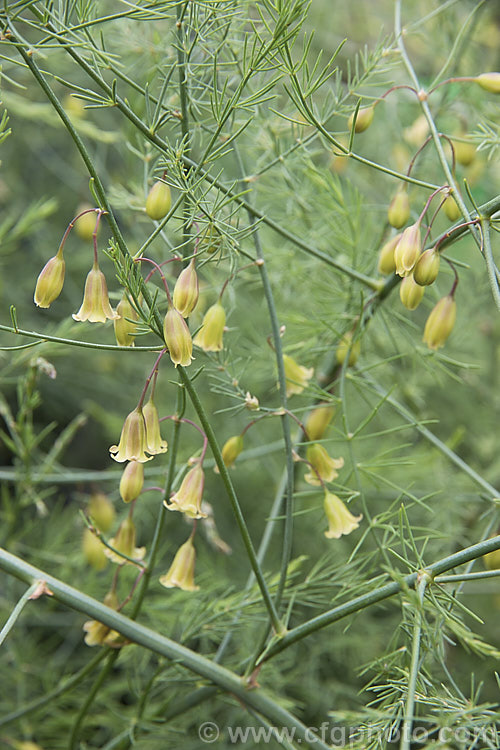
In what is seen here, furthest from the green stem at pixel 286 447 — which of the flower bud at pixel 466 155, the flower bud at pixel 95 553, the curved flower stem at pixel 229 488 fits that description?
the flower bud at pixel 466 155

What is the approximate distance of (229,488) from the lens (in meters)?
0.60

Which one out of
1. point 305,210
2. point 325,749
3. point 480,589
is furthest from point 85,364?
point 325,749

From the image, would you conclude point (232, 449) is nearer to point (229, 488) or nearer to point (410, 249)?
point (229, 488)

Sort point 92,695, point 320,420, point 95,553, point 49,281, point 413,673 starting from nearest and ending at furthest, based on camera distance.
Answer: point 413,673 < point 49,281 < point 92,695 < point 320,420 < point 95,553

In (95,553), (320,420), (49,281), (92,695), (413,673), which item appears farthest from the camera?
(95,553)

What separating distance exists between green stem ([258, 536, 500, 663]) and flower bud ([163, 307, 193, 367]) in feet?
0.77

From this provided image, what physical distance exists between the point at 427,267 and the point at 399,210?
0.54 feet

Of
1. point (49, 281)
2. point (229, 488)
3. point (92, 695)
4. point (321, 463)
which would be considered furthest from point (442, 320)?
point (92, 695)

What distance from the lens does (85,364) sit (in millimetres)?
1705

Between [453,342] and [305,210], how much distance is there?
43 cm

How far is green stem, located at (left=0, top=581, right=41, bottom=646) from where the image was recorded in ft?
1.82

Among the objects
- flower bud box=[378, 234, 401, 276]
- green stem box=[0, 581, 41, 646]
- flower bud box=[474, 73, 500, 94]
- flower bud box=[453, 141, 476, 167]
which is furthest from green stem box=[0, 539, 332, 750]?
flower bud box=[453, 141, 476, 167]

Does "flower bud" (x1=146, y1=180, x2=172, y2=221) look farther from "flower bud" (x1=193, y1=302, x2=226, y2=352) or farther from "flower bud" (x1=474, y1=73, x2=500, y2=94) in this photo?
"flower bud" (x1=474, y1=73, x2=500, y2=94)

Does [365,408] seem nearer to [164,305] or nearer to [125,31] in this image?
[164,305]
